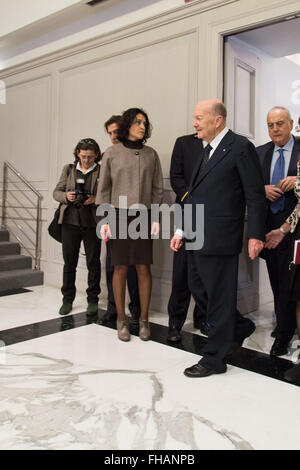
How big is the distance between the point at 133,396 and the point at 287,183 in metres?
1.70

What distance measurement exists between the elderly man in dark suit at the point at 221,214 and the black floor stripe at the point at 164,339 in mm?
318

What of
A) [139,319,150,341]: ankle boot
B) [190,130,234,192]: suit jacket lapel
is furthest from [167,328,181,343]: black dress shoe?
[190,130,234,192]: suit jacket lapel

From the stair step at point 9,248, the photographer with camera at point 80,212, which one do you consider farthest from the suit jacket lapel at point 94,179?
the stair step at point 9,248

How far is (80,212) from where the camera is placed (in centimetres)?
368

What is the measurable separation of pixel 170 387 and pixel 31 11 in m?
4.72

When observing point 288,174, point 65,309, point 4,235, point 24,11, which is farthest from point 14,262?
point 288,174

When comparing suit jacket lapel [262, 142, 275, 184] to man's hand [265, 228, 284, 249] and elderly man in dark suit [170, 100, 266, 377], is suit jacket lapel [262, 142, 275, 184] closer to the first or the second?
man's hand [265, 228, 284, 249]

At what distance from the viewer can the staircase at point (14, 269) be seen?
192 inches

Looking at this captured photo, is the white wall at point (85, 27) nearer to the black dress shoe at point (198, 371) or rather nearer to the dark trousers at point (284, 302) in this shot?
the dark trousers at point (284, 302)

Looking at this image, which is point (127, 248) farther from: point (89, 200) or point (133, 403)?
point (133, 403)

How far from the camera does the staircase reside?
4.87 m

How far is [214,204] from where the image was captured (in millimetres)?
2350

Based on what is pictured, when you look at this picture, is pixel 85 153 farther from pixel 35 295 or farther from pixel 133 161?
pixel 35 295

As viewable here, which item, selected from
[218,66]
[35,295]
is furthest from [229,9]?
[35,295]
